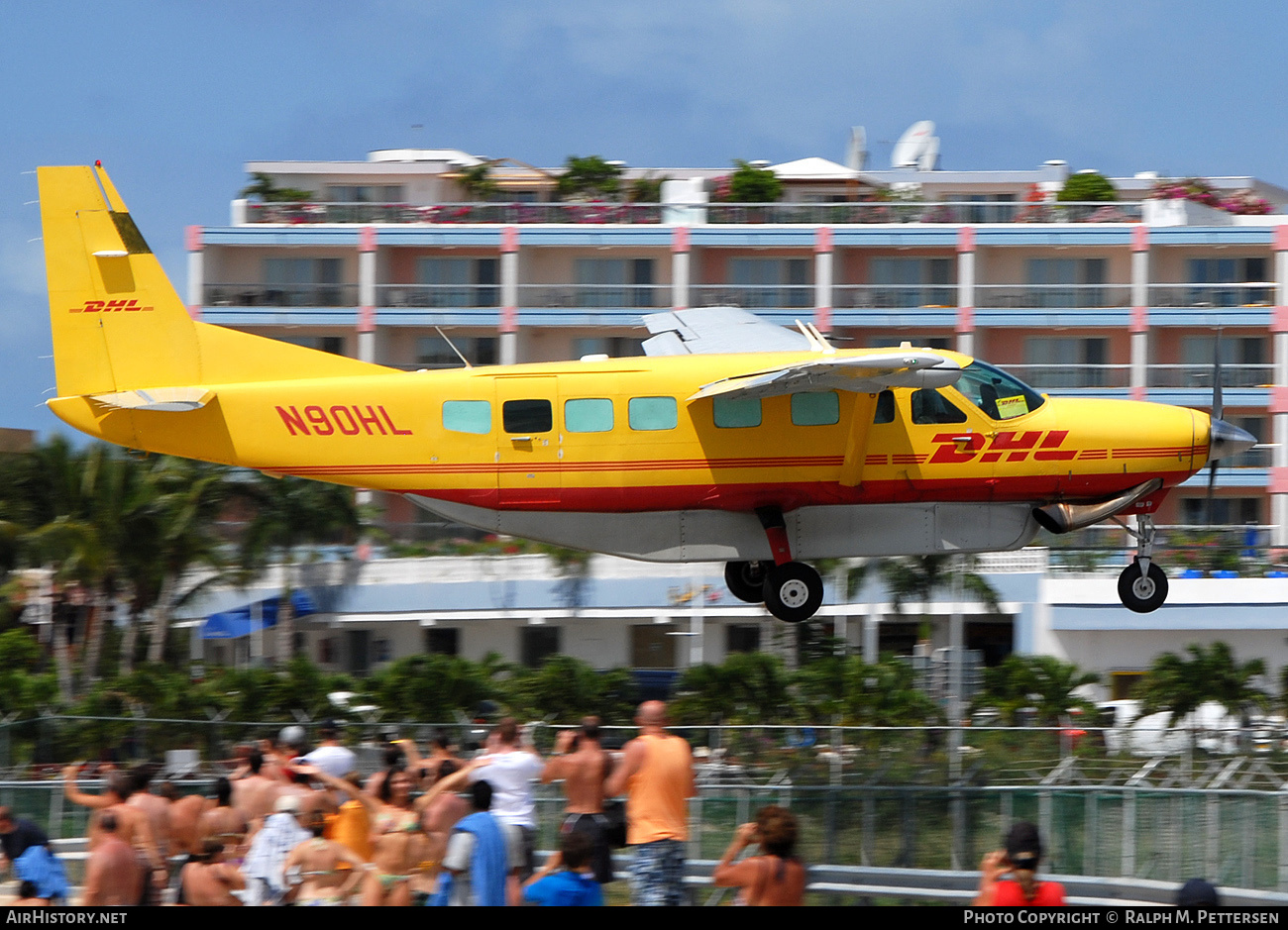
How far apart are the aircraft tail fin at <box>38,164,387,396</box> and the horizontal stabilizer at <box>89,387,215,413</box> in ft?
1.01

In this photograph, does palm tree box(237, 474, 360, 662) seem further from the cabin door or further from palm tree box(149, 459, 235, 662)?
the cabin door

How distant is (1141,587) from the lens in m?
18.7

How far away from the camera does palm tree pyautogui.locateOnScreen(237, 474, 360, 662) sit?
3173 cm

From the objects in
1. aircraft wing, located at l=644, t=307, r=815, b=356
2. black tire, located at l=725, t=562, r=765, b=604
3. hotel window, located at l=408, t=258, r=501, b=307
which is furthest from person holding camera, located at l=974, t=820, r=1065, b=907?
hotel window, located at l=408, t=258, r=501, b=307

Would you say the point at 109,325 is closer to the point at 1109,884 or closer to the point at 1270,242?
the point at 1109,884

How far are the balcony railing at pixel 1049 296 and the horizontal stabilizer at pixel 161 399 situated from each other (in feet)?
98.4

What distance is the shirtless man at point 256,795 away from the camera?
1212 cm

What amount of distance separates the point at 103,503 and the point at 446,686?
28.6ft

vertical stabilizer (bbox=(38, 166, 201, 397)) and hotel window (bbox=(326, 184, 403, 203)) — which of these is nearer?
vertical stabilizer (bbox=(38, 166, 201, 397))

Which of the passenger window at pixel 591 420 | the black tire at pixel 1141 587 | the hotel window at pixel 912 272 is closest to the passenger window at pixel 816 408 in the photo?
the passenger window at pixel 591 420

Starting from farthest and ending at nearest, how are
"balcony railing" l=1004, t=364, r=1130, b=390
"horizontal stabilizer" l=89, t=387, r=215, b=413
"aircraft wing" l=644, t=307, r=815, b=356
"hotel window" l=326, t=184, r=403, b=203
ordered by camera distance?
"hotel window" l=326, t=184, r=403, b=203, "balcony railing" l=1004, t=364, r=1130, b=390, "aircraft wing" l=644, t=307, r=815, b=356, "horizontal stabilizer" l=89, t=387, r=215, b=413

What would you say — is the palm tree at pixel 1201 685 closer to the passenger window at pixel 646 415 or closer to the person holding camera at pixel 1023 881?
the passenger window at pixel 646 415

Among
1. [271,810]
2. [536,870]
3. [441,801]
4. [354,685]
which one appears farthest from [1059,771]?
[354,685]

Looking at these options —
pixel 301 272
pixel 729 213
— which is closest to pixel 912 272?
pixel 729 213
